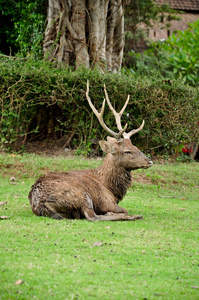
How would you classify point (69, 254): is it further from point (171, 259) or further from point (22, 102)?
point (22, 102)

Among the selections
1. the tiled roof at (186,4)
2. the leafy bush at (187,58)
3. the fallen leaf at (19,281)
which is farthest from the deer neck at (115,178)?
the tiled roof at (186,4)

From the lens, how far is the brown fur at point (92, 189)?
21.3 ft

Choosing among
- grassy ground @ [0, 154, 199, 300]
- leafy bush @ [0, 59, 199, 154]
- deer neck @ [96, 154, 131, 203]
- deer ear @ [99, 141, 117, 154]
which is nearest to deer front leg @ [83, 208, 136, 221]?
grassy ground @ [0, 154, 199, 300]

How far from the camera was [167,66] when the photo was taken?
2394 cm

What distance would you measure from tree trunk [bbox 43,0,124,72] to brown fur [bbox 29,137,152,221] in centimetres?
700

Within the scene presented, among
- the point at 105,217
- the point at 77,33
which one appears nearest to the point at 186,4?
the point at 77,33

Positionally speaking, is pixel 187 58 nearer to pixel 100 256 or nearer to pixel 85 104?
pixel 85 104

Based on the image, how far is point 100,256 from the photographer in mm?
4691

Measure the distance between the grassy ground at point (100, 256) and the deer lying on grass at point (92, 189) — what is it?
0.24 m

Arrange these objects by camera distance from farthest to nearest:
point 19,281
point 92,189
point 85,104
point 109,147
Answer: point 85,104
point 109,147
point 92,189
point 19,281

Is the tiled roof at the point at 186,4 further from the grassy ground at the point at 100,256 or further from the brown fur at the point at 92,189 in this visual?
the brown fur at the point at 92,189

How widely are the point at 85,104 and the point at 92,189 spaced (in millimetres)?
6131

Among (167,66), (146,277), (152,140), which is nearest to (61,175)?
(146,277)

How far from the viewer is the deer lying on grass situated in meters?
6.49
